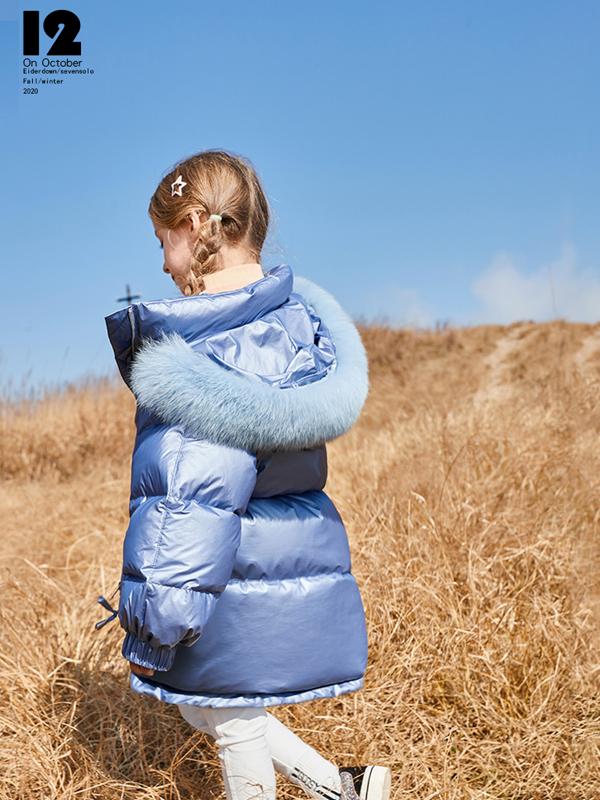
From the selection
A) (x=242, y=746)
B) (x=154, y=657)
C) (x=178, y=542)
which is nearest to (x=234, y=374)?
(x=178, y=542)

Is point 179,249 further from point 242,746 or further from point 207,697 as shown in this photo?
point 242,746

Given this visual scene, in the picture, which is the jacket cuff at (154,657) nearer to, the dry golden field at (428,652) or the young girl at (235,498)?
the young girl at (235,498)

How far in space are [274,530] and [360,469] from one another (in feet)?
10.9

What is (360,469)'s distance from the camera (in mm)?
4918

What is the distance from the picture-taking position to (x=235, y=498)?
58.6 inches

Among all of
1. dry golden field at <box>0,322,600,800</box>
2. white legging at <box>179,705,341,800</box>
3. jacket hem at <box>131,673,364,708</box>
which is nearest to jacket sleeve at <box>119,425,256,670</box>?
jacket hem at <box>131,673,364,708</box>

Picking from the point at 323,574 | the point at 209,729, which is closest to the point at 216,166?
the point at 323,574

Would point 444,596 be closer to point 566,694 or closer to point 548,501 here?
point 566,694

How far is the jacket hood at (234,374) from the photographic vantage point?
5.05 ft

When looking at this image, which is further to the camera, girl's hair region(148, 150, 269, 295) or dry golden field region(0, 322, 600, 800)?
dry golden field region(0, 322, 600, 800)

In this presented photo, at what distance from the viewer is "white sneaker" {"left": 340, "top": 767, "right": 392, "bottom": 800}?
187cm

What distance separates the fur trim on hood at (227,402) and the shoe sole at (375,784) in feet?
3.27

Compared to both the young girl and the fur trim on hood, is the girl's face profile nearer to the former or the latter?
the young girl

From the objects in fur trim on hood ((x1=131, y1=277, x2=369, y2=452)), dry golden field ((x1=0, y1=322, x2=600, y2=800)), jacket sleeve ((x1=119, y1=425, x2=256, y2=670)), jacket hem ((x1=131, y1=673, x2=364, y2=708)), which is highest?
fur trim on hood ((x1=131, y1=277, x2=369, y2=452))
